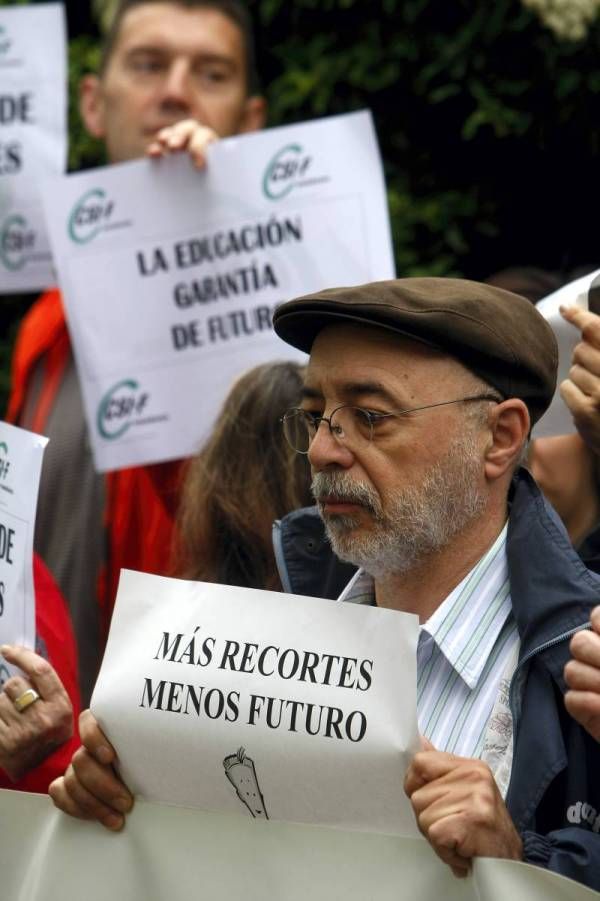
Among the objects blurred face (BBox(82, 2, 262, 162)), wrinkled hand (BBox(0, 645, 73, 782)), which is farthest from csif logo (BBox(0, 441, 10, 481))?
blurred face (BBox(82, 2, 262, 162))

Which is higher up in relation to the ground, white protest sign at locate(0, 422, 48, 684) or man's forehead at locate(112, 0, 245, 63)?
man's forehead at locate(112, 0, 245, 63)

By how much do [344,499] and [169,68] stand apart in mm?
2111

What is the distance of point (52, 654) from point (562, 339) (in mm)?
1137

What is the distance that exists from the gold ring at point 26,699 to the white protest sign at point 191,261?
1198mm

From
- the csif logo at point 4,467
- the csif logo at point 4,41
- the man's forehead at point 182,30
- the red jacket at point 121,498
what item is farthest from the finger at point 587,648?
the csif logo at point 4,41

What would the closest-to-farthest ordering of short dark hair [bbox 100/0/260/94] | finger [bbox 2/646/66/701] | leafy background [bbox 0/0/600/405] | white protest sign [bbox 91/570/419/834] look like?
white protest sign [bbox 91/570/419/834]
finger [bbox 2/646/66/701]
short dark hair [bbox 100/0/260/94]
leafy background [bbox 0/0/600/405]

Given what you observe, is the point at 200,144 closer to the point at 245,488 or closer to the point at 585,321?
the point at 245,488

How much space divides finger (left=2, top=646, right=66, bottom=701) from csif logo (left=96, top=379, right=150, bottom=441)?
1.19m

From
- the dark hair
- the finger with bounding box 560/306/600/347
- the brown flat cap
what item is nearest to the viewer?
the brown flat cap

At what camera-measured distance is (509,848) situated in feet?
6.57

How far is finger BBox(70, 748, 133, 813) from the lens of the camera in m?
2.27

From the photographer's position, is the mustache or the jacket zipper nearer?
the jacket zipper

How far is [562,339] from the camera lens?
115 inches

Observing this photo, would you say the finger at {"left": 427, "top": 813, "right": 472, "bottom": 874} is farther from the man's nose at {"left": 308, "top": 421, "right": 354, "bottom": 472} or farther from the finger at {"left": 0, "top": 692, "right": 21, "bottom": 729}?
the finger at {"left": 0, "top": 692, "right": 21, "bottom": 729}
